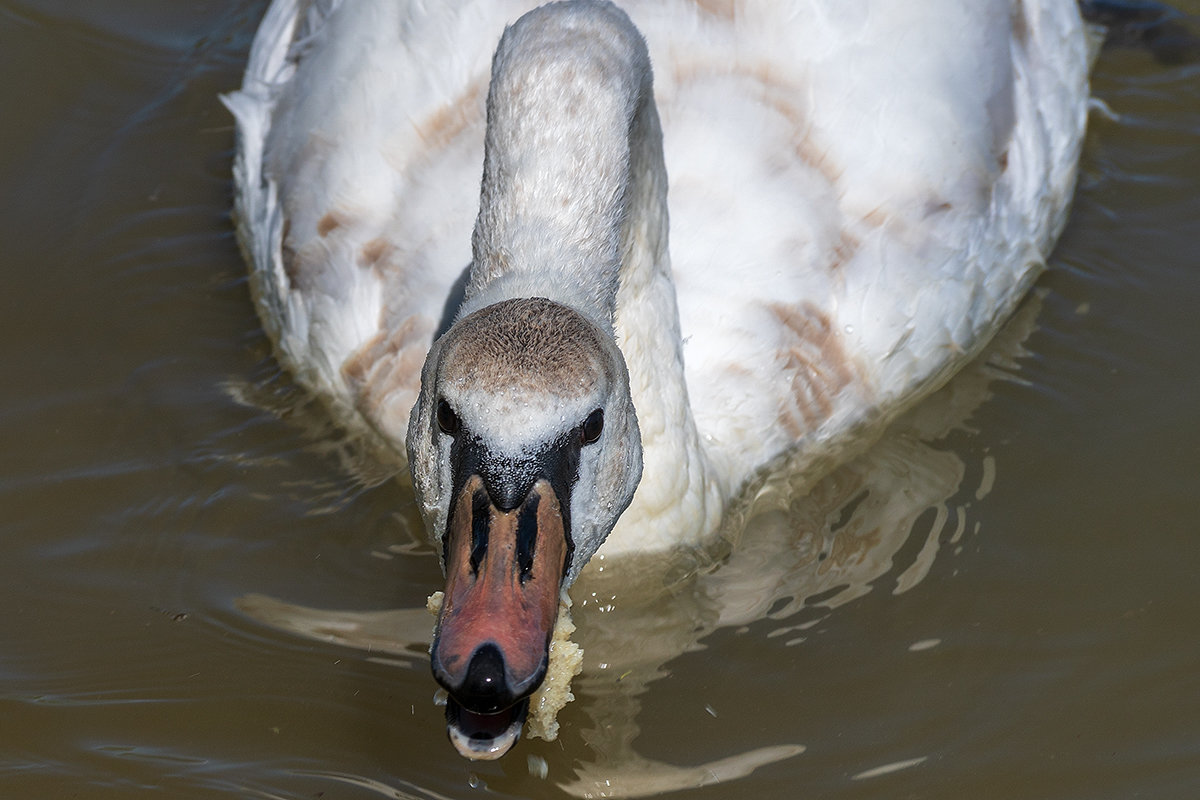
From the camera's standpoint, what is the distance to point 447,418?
388cm

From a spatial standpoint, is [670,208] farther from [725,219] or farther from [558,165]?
[558,165]

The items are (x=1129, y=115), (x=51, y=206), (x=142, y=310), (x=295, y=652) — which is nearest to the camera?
(x=295, y=652)

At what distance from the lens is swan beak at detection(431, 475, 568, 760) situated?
3.56 m

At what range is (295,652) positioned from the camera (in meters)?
5.04

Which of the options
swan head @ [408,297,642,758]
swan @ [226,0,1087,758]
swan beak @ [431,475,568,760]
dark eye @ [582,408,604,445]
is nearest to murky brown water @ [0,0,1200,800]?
swan @ [226,0,1087,758]

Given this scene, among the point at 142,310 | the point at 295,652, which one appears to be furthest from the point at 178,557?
the point at 142,310

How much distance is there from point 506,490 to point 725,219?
6.39ft

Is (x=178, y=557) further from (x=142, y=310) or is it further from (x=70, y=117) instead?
(x=70, y=117)

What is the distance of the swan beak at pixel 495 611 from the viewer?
11.7ft

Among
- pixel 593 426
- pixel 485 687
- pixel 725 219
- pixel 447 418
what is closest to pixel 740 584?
pixel 725 219

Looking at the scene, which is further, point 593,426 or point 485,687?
point 593,426

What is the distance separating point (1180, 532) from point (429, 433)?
2.73 m

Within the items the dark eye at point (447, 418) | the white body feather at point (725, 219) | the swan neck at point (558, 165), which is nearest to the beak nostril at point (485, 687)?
the dark eye at point (447, 418)

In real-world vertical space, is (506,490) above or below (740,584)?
above
